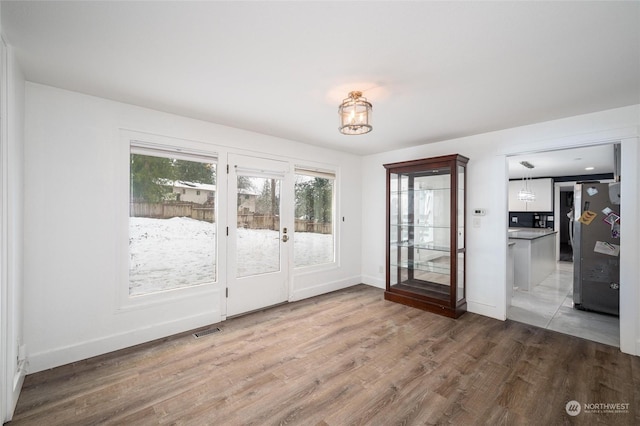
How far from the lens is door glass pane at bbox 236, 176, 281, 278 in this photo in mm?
3625

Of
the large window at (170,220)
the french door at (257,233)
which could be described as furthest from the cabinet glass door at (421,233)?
the large window at (170,220)

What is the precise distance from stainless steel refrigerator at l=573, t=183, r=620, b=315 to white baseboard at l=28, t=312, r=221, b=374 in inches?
194

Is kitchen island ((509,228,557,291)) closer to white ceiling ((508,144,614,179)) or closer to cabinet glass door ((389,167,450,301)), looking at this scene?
white ceiling ((508,144,614,179))

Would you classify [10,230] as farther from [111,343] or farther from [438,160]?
[438,160]

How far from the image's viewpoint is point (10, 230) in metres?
1.77

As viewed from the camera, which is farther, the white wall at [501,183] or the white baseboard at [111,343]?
the white wall at [501,183]

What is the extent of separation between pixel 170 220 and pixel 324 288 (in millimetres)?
2566

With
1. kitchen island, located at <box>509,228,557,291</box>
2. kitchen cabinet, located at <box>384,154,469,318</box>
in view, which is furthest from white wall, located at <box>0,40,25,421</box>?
kitchen island, located at <box>509,228,557,291</box>

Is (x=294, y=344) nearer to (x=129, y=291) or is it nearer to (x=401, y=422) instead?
(x=401, y=422)

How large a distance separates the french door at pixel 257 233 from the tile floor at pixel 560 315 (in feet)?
10.4

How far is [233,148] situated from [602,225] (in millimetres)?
4924

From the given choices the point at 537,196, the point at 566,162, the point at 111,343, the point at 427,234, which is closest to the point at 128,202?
the point at 111,343

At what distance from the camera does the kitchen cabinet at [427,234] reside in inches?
146

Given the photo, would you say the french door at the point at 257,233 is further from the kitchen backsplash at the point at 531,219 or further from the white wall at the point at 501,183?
the kitchen backsplash at the point at 531,219
